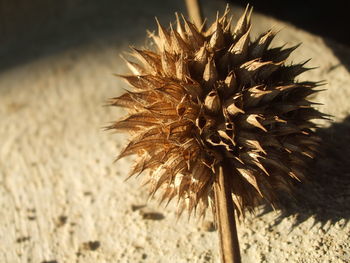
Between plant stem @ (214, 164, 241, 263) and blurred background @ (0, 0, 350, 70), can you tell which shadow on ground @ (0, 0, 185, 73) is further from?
Answer: plant stem @ (214, 164, 241, 263)

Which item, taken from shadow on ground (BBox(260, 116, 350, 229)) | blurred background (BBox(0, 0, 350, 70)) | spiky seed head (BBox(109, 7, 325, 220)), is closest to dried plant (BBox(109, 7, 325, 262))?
spiky seed head (BBox(109, 7, 325, 220))

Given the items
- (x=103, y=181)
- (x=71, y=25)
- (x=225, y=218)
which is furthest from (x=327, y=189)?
(x=71, y=25)

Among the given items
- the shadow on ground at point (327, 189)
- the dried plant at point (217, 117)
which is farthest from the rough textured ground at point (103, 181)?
the dried plant at point (217, 117)

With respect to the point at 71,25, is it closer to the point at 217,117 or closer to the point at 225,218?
the point at 217,117

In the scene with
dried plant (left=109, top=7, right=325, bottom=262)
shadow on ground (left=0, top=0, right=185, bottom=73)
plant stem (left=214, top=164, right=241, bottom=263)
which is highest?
shadow on ground (left=0, top=0, right=185, bottom=73)

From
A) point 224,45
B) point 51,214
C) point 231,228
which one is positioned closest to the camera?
point 231,228

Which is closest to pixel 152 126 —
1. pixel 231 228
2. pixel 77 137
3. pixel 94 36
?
pixel 231 228

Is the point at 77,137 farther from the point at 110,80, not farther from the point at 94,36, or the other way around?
the point at 94,36
